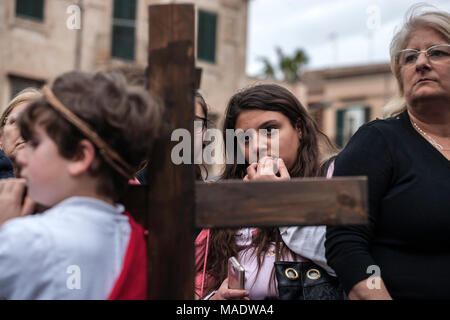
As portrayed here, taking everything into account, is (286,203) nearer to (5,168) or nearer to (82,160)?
(82,160)

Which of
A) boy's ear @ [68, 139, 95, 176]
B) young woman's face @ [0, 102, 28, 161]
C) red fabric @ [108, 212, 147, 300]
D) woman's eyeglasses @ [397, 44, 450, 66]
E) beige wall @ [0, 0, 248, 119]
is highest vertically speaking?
beige wall @ [0, 0, 248, 119]

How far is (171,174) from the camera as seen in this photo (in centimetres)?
149

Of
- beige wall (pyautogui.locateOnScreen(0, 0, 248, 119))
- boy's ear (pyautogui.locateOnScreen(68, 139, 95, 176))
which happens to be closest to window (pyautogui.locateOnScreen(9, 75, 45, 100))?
beige wall (pyautogui.locateOnScreen(0, 0, 248, 119))

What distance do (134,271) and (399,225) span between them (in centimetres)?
90

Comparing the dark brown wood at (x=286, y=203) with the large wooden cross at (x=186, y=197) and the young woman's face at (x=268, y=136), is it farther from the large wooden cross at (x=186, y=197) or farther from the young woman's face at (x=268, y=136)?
the young woman's face at (x=268, y=136)

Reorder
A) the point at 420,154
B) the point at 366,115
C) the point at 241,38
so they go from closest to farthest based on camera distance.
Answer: the point at 420,154, the point at 241,38, the point at 366,115

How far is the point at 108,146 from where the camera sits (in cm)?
145

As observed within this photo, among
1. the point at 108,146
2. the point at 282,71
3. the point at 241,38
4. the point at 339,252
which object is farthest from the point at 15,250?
the point at 282,71

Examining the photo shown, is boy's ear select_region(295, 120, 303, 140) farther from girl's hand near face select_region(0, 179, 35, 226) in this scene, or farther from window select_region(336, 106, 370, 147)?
window select_region(336, 106, 370, 147)

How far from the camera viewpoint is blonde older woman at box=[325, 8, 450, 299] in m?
1.79

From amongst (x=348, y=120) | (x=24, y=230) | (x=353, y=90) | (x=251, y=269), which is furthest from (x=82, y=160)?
(x=348, y=120)

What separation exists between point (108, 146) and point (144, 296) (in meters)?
0.43

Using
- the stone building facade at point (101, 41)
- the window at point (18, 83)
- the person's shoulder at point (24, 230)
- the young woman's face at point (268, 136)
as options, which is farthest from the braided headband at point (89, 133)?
the window at point (18, 83)

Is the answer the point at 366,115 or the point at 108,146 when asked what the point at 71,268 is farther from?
the point at 366,115
